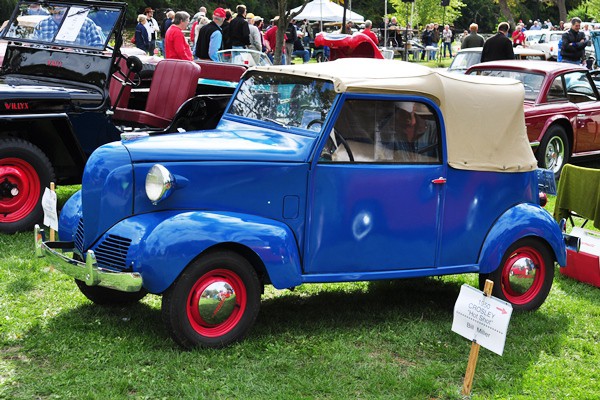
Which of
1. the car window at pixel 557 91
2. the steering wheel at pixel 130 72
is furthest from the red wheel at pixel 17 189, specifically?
the car window at pixel 557 91

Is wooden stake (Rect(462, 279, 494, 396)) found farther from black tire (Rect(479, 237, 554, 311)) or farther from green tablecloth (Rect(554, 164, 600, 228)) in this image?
green tablecloth (Rect(554, 164, 600, 228))

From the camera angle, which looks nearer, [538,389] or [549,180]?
[538,389]

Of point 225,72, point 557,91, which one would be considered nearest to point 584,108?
point 557,91

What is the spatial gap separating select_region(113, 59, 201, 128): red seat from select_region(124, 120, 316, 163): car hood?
9.67 feet

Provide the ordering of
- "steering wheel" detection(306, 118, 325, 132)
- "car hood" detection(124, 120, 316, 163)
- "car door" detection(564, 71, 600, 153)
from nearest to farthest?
"car hood" detection(124, 120, 316, 163), "steering wheel" detection(306, 118, 325, 132), "car door" detection(564, 71, 600, 153)

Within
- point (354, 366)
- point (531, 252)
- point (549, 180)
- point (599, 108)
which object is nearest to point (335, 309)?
point (354, 366)

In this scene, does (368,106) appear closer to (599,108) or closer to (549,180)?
(549,180)

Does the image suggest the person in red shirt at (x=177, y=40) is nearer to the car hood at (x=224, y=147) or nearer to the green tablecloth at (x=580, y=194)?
the green tablecloth at (x=580, y=194)

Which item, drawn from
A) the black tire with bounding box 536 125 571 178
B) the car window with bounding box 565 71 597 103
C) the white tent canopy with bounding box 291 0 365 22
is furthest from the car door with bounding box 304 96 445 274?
the white tent canopy with bounding box 291 0 365 22

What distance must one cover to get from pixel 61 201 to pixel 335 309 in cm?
420

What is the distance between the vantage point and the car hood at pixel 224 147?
4.79m

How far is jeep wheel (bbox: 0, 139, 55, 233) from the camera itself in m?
7.38

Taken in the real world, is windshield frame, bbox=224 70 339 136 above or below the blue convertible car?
above

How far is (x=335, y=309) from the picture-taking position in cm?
577
